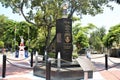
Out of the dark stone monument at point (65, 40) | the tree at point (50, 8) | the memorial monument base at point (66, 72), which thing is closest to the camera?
the memorial monument base at point (66, 72)

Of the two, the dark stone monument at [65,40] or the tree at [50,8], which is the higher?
the tree at [50,8]

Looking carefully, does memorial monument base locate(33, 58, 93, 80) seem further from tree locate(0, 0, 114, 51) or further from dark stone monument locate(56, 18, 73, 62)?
tree locate(0, 0, 114, 51)

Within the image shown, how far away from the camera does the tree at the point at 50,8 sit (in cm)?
2144

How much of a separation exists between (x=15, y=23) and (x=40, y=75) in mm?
52641

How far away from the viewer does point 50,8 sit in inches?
861

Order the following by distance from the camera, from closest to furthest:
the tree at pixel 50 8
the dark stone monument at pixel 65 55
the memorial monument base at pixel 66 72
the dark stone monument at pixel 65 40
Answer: the memorial monument base at pixel 66 72 → the dark stone monument at pixel 65 55 → the dark stone monument at pixel 65 40 → the tree at pixel 50 8

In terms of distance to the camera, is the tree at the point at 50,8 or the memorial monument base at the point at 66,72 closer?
the memorial monument base at the point at 66,72

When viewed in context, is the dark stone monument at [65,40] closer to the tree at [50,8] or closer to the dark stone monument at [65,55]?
the dark stone monument at [65,55]

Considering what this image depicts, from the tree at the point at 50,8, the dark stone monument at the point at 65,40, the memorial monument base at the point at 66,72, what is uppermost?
the tree at the point at 50,8

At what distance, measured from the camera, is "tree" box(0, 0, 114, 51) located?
70.3ft

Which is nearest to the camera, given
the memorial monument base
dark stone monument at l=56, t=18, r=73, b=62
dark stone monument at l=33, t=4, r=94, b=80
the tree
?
the memorial monument base

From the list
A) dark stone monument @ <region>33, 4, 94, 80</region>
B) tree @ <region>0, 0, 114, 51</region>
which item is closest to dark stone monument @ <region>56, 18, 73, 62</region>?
dark stone monument @ <region>33, 4, 94, 80</region>

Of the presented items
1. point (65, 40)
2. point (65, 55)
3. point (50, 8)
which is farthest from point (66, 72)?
point (50, 8)

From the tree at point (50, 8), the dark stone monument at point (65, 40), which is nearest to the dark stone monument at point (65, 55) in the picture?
the dark stone monument at point (65, 40)
